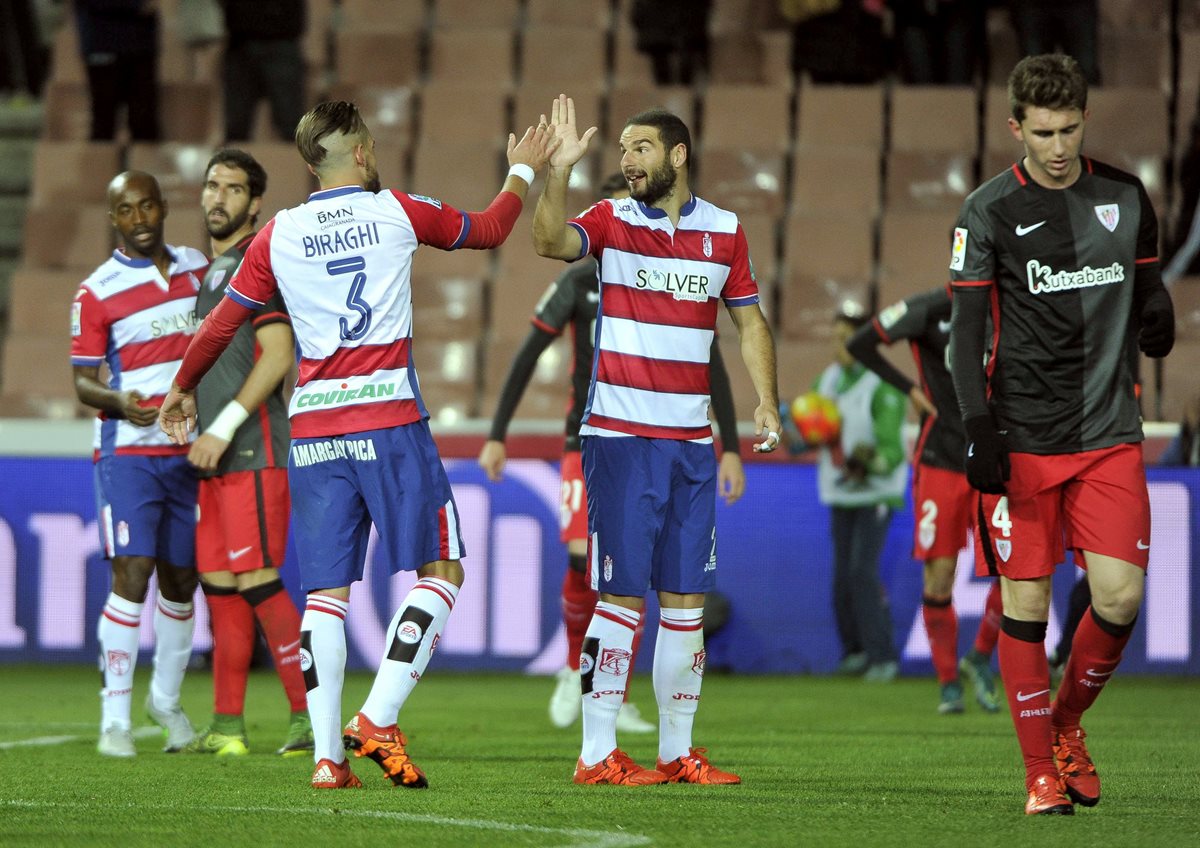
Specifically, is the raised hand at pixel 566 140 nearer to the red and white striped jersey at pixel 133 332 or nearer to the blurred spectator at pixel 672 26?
the red and white striped jersey at pixel 133 332

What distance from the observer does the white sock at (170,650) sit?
7.05m

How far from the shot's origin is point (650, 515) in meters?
5.71

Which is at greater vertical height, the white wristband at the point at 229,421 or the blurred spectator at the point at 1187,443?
the white wristband at the point at 229,421

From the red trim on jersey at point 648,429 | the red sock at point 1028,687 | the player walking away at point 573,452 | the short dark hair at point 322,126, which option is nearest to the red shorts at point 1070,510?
the red sock at point 1028,687

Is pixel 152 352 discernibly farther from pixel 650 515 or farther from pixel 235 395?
pixel 650 515

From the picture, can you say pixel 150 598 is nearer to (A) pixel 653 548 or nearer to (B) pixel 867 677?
(B) pixel 867 677

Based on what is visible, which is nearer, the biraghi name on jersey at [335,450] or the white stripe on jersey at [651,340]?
the biraghi name on jersey at [335,450]

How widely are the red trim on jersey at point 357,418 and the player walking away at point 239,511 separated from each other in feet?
4.02

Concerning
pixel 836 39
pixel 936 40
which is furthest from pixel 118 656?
pixel 936 40

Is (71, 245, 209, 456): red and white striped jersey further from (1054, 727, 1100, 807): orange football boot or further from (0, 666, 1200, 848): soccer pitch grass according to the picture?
(1054, 727, 1100, 807): orange football boot

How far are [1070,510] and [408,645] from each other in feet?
6.53

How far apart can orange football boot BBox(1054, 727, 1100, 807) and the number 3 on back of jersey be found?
243cm

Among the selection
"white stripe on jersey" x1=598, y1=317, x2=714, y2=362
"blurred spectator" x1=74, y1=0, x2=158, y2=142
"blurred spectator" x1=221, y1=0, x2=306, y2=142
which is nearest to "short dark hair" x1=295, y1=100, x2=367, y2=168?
"white stripe on jersey" x1=598, y1=317, x2=714, y2=362

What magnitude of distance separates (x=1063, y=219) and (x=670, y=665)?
189 cm
